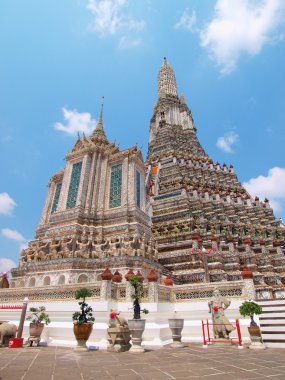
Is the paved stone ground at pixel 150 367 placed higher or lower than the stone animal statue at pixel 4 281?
lower

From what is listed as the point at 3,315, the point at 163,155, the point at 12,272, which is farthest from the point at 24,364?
the point at 163,155

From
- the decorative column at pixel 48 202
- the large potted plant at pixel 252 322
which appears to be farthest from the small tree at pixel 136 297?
the decorative column at pixel 48 202

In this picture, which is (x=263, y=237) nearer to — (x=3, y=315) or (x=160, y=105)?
(x=3, y=315)

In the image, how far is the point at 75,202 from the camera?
22.2m

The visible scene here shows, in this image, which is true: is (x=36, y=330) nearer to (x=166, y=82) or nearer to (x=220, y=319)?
(x=220, y=319)

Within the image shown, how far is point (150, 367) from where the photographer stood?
5.93m

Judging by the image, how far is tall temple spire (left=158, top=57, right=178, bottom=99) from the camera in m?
59.1

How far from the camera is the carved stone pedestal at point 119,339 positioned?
854cm

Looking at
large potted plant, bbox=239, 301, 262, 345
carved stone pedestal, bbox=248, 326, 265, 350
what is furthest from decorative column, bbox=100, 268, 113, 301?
carved stone pedestal, bbox=248, 326, 265, 350

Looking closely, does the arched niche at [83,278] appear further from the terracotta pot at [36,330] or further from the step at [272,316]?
the step at [272,316]

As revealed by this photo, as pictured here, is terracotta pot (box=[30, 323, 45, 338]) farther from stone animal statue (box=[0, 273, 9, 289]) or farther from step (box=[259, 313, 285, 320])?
stone animal statue (box=[0, 273, 9, 289])

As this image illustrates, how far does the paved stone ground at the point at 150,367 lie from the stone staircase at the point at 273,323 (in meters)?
2.35

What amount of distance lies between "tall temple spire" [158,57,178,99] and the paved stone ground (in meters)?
56.0

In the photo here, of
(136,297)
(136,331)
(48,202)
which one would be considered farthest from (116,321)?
(48,202)
